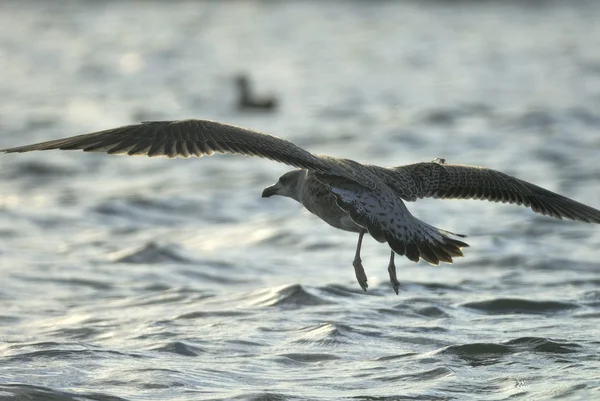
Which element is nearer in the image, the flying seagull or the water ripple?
the flying seagull

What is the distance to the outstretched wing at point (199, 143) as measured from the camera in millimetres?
7234

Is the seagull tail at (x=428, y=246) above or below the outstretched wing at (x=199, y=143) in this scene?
below

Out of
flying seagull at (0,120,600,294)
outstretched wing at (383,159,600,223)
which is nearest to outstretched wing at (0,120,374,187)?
flying seagull at (0,120,600,294)

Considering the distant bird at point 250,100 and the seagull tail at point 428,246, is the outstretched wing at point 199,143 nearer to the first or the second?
the seagull tail at point 428,246

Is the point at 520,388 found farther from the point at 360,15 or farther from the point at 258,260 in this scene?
the point at 360,15

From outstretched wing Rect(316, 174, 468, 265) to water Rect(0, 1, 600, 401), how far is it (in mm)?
806

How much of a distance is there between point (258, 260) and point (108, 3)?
34.0 meters

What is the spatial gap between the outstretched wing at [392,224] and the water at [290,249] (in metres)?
0.81

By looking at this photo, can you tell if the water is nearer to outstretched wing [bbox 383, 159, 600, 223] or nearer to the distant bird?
the distant bird

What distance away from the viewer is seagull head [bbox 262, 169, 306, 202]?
8.11m

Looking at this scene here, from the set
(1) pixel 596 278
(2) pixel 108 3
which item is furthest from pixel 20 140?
(2) pixel 108 3

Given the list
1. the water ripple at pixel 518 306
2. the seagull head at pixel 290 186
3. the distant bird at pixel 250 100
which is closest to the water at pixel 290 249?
the water ripple at pixel 518 306

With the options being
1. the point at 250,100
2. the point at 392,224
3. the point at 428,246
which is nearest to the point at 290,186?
the point at 392,224

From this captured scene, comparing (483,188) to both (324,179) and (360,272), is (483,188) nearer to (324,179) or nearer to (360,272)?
(360,272)
